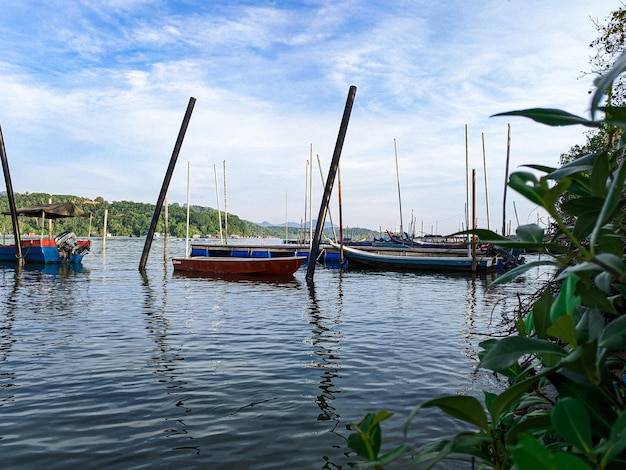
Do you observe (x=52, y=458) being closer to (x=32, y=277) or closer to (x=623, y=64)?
(x=623, y=64)

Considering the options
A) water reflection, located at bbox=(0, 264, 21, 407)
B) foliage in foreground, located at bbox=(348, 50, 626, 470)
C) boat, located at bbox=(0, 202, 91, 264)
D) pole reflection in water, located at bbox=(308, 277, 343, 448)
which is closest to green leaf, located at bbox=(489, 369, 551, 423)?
foliage in foreground, located at bbox=(348, 50, 626, 470)

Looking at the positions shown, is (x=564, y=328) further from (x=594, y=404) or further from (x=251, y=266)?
(x=251, y=266)

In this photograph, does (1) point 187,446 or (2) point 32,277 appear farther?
(2) point 32,277

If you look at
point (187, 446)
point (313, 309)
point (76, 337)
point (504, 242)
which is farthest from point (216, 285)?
point (504, 242)

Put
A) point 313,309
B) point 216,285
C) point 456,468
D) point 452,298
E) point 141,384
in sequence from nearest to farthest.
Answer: point 456,468 < point 141,384 < point 313,309 < point 452,298 < point 216,285

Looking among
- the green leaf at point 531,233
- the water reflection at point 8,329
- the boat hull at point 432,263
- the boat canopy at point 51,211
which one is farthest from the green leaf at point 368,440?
the boat canopy at point 51,211

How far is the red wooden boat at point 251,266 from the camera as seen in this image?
72.6 feet

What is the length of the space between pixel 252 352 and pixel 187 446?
3436 millimetres

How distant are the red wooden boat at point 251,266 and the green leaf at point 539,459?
69.7 ft

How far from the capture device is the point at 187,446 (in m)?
4.04

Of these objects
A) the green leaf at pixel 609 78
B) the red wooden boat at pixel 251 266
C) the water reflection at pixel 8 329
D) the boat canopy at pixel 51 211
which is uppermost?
the boat canopy at pixel 51 211

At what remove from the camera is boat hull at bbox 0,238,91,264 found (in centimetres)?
2778

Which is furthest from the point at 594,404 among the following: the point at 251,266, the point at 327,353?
the point at 251,266

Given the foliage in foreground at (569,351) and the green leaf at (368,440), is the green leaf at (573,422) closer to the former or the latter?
the foliage in foreground at (569,351)
